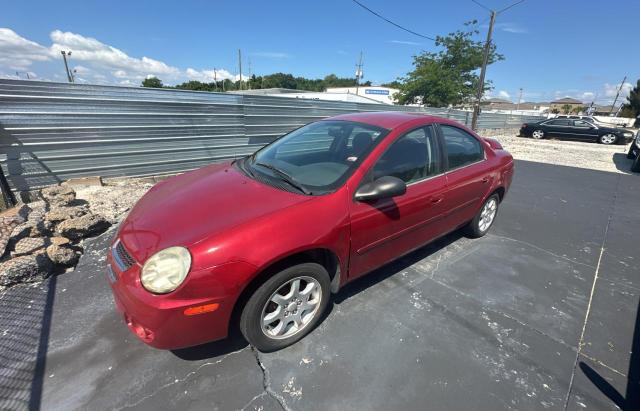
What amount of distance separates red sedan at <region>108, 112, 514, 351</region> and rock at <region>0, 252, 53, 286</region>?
4.60 ft

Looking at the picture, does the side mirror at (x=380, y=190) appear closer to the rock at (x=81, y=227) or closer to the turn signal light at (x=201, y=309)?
the turn signal light at (x=201, y=309)

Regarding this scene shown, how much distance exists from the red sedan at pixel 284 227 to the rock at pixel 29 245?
1.58 m

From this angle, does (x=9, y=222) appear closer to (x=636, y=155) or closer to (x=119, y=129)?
(x=119, y=129)

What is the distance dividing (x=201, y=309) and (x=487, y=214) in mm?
3682

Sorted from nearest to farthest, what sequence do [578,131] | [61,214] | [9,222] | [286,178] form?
[286,178]
[9,222]
[61,214]
[578,131]

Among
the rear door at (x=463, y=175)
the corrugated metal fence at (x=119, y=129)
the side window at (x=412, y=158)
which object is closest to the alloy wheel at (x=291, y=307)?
the side window at (x=412, y=158)

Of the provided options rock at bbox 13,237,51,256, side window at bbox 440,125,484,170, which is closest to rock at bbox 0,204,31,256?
rock at bbox 13,237,51,256

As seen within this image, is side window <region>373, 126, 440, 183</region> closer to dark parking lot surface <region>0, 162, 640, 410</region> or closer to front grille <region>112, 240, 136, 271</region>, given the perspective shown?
dark parking lot surface <region>0, 162, 640, 410</region>

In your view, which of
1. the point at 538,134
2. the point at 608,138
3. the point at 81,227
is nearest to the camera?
the point at 81,227

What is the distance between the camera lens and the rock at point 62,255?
2.94m

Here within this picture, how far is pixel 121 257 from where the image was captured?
188 centimetres

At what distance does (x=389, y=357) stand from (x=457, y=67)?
31816 millimetres

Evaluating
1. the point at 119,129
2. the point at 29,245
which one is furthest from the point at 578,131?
the point at 29,245

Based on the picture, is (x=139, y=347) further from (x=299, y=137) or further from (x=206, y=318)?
(x=299, y=137)
